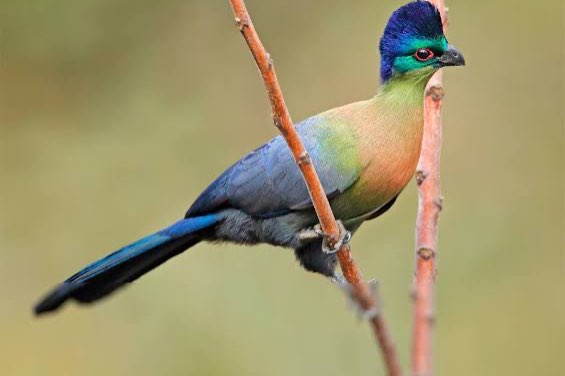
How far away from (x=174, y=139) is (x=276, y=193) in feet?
8.46

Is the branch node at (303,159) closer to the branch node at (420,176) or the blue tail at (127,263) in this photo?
the branch node at (420,176)

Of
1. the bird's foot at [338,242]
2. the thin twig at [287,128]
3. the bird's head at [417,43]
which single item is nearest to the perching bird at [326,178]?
the bird's head at [417,43]

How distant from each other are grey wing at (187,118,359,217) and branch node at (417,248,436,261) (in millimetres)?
658

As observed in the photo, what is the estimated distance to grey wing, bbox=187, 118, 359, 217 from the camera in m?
2.84

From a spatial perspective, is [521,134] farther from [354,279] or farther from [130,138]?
[354,279]

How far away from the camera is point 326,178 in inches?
109

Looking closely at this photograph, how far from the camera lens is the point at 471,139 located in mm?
4965

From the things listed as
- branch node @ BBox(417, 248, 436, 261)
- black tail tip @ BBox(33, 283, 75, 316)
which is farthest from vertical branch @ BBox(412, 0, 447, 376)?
black tail tip @ BBox(33, 283, 75, 316)

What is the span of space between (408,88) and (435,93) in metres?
0.18

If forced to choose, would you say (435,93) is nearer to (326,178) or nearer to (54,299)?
(326,178)

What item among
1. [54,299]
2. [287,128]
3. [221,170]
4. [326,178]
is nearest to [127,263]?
[54,299]

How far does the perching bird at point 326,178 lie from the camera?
9.10ft

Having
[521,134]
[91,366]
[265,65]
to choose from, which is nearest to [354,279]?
[265,65]

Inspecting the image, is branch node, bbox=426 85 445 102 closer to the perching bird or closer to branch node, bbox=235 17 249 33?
the perching bird
